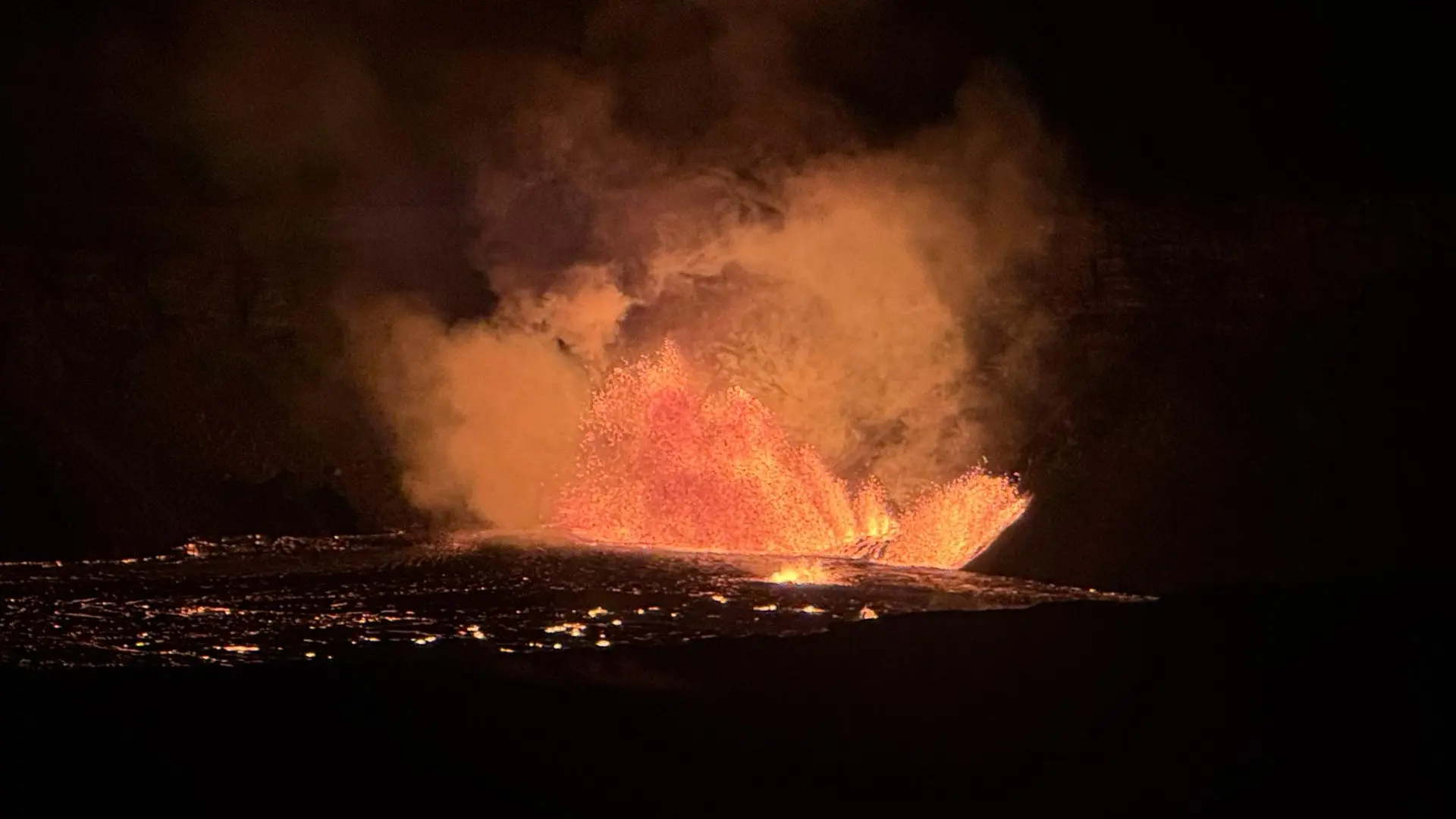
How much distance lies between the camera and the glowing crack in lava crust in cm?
1205

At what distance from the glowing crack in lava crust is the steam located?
0.23 metres

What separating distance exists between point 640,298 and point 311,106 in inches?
171

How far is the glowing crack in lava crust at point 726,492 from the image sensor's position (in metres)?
12.0

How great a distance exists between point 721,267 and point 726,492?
236 centimetres

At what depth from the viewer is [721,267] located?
Answer: 43.0 feet

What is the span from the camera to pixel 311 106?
1395 centimetres

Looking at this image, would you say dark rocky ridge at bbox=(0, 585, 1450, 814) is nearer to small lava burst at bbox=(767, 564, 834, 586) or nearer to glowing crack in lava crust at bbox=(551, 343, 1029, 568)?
small lava burst at bbox=(767, 564, 834, 586)

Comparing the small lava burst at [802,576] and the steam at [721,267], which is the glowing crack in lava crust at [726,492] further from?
the small lava burst at [802,576]

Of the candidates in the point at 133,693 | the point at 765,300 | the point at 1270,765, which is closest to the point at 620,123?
the point at 765,300

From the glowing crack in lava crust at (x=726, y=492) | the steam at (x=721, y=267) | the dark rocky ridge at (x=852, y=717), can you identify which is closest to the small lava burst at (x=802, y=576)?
the glowing crack in lava crust at (x=726, y=492)

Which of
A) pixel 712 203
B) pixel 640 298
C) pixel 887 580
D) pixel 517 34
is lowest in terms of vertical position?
pixel 887 580

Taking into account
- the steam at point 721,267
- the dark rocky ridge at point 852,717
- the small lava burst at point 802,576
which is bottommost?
the dark rocky ridge at point 852,717

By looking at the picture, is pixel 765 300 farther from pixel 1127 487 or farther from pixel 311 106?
pixel 311 106

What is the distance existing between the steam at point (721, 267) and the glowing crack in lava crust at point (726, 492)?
235 mm
